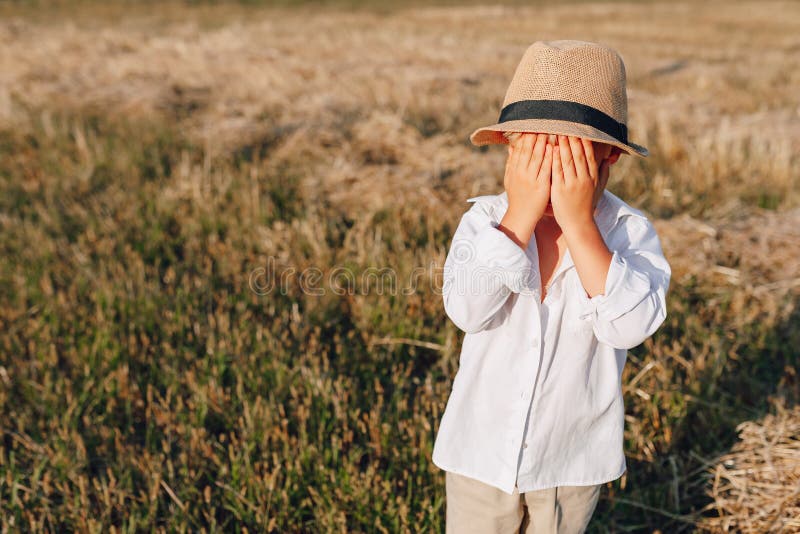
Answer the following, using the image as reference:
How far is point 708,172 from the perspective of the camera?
5.28 meters

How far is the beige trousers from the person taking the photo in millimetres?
1761

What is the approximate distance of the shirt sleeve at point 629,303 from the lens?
1.47m

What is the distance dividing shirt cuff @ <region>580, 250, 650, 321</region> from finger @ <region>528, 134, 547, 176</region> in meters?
0.30

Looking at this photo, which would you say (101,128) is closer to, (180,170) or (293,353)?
(180,170)

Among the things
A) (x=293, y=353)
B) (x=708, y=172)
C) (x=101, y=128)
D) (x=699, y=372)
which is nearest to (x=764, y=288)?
(x=699, y=372)

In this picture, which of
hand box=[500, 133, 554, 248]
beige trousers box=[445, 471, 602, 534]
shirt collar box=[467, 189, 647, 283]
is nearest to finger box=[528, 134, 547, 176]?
hand box=[500, 133, 554, 248]

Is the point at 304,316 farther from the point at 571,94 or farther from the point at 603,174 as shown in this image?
the point at 571,94

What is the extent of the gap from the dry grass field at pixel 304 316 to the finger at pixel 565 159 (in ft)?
4.50

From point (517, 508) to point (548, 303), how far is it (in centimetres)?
63

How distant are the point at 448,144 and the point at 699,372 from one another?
11.6 feet

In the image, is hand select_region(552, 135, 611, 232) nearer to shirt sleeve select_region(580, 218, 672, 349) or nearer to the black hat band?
the black hat band

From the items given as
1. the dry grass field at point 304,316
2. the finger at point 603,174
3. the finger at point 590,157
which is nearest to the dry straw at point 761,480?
the dry grass field at point 304,316

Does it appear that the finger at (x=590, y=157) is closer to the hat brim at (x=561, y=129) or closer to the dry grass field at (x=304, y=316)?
the hat brim at (x=561, y=129)

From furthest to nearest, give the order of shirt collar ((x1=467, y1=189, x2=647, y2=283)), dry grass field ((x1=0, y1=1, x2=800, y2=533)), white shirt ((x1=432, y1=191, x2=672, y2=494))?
dry grass field ((x1=0, y1=1, x2=800, y2=533)), shirt collar ((x1=467, y1=189, x2=647, y2=283)), white shirt ((x1=432, y1=191, x2=672, y2=494))
